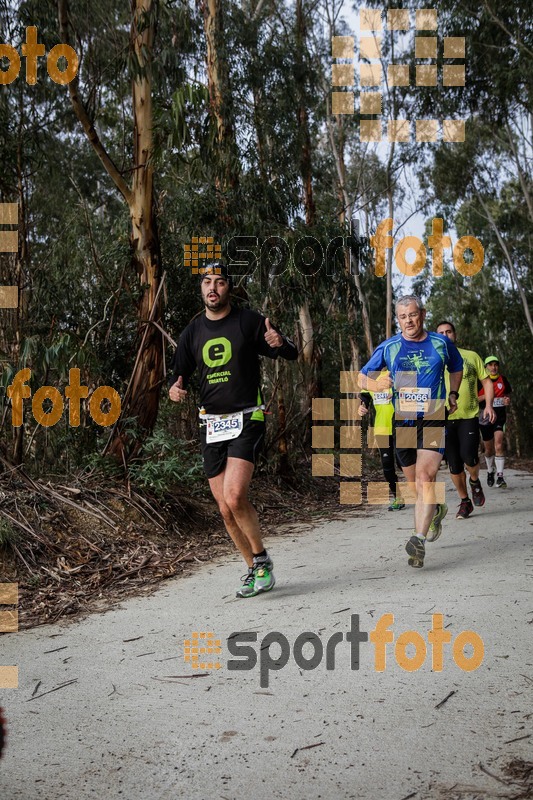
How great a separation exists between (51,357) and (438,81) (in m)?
15.7

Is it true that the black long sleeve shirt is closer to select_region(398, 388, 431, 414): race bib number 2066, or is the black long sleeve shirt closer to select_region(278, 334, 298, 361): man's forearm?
select_region(278, 334, 298, 361): man's forearm

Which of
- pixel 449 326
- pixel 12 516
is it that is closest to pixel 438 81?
pixel 449 326

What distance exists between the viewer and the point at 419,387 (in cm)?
680

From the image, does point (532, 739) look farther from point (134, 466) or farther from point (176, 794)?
point (134, 466)

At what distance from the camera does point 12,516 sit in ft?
23.6

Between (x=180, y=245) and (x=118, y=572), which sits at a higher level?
(x=180, y=245)

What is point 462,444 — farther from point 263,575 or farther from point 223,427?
point 223,427

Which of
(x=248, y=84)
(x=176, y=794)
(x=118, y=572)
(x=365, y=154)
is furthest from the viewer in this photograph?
(x=365, y=154)

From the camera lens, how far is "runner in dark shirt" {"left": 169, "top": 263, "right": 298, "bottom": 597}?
5.83m

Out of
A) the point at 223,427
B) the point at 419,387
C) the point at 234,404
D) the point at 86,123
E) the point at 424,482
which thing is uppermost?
the point at 86,123

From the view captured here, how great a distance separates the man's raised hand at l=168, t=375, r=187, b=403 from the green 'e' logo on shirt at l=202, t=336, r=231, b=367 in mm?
287

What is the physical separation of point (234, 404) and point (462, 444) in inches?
155

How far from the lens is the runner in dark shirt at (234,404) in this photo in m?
5.83

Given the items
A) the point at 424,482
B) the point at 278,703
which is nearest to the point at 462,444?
the point at 424,482
